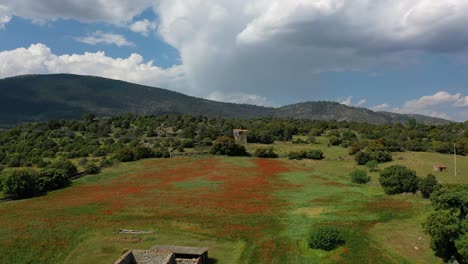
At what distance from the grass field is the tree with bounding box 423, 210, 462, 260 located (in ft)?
3.99

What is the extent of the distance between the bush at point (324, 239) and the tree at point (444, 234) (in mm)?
8330

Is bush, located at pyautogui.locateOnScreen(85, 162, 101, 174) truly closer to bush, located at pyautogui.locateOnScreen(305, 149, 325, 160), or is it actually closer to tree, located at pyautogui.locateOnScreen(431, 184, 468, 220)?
bush, located at pyautogui.locateOnScreen(305, 149, 325, 160)

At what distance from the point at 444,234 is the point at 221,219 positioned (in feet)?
78.6

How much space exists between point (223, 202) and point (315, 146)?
76370 millimetres

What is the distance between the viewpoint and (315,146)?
420 feet

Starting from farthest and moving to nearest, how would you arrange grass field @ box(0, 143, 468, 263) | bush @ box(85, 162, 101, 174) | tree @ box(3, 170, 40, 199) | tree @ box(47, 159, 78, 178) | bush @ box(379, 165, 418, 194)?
bush @ box(85, 162, 101, 174)
tree @ box(47, 159, 78, 178)
tree @ box(3, 170, 40, 199)
bush @ box(379, 165, 418, 194)
grass field @ box(0, 143, 468, 263)

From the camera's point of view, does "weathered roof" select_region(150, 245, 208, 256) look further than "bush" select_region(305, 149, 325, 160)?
No

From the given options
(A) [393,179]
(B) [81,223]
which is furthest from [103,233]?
(A) [393,179]

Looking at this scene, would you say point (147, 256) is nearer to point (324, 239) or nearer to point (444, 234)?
point (324, 239)

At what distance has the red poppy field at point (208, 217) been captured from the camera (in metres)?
38.0

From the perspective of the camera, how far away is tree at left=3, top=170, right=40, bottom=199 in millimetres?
64938

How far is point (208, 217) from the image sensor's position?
49.1 m

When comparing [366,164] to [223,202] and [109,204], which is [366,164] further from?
[109,204]

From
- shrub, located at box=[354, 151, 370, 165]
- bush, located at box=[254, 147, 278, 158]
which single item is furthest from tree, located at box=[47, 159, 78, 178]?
shrub, located at box=[354, 151, 370, 165]
